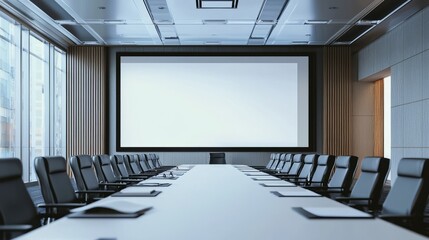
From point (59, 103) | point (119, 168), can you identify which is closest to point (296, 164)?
point (119, 168)

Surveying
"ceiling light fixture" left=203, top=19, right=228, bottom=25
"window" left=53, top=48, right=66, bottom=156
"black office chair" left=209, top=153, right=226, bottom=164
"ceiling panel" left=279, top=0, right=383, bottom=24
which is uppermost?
"ceiling panel" left=279, top=0, right=383, bottom=24

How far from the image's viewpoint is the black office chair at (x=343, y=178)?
5.02 meters

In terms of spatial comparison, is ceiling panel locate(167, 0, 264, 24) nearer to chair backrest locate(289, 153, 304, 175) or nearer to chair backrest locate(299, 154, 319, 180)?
chair backrest locate(289, 153, 304, 175)

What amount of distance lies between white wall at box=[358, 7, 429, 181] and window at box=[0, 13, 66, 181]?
301 inches

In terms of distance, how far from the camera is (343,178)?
509 centimetres

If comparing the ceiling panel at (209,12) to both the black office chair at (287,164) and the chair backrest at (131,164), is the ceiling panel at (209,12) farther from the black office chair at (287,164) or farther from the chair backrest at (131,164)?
the chair backrest at (131,164)

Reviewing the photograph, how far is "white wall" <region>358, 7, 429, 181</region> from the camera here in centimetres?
968

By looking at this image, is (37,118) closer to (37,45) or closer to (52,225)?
(37,45)

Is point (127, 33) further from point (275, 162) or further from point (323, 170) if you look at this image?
point (323, 170)

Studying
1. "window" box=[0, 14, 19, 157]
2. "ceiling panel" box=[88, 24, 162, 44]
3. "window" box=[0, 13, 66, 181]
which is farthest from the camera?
"ceiling panel" box=[88, 24, 162, 44]

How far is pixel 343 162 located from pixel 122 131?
9.66 metres

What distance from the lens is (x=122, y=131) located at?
1413cm

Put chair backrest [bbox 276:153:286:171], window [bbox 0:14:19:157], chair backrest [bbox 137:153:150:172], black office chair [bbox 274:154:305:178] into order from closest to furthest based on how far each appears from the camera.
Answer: black office chair [bbox 274:154:305:178] → chair backrest [bbox 137:153:150:172] → chair backrest [bbox 276:153:286:171] → window [bbox 0:14:19:157]

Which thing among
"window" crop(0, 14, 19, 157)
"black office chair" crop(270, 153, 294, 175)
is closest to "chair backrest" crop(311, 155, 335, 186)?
"black office chair" crop(270, 153, 294, 175)
